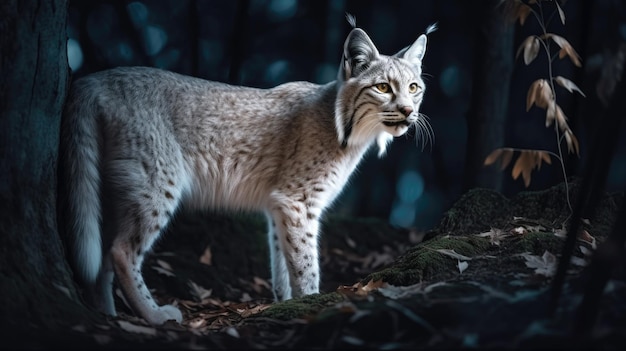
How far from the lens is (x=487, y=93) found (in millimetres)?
6430

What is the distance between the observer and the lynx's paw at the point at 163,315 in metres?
4.18

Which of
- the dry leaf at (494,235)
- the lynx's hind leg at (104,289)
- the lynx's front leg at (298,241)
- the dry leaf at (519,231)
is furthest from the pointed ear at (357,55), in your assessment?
the lynx's hind leg at (104,289)

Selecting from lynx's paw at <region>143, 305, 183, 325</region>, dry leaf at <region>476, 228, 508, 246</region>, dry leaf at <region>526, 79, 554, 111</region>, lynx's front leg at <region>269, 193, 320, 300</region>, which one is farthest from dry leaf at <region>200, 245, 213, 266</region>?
dry leaf at <region>526, 79, 554, 111</region>

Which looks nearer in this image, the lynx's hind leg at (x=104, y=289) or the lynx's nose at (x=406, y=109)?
the lynx's hind leg at (x=104, y=289)

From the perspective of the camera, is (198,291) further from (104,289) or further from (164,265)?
(104,289)

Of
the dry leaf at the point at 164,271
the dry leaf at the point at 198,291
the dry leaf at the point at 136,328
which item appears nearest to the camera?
the dry leaf at the point at 136,328

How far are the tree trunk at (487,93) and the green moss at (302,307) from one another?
3.16m

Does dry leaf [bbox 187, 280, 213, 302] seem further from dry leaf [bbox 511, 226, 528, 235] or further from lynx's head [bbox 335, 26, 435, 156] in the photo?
dry leaf [bbox 511, 226, 528, 235]

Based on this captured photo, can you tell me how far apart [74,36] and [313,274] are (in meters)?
4.66

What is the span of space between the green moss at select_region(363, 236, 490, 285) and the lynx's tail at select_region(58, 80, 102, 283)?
1752mm

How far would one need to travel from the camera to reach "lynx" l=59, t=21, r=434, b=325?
431cm

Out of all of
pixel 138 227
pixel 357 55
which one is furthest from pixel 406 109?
pixel 138 227

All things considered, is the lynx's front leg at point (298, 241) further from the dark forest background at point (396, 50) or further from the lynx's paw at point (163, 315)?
the dark forest background at point (396, 50)

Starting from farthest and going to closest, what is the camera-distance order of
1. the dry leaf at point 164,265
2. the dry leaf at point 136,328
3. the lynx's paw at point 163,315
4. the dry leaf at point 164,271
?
1. the dry leaf at point 164,265
2. the dry leaf at point 164,271
3. the lynx's paw at point 163,315
4. the dry leaf at point 136,328
